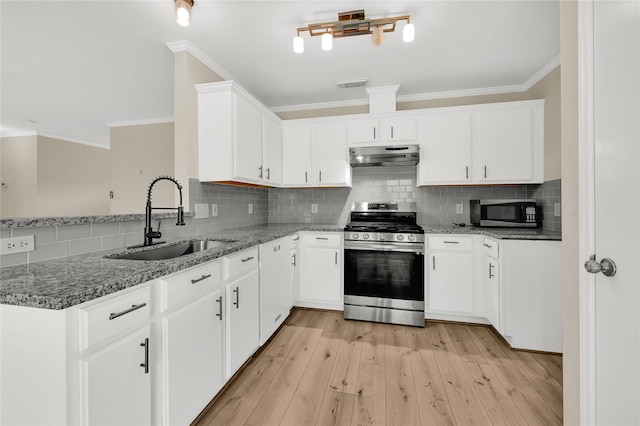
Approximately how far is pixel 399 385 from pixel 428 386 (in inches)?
7.4

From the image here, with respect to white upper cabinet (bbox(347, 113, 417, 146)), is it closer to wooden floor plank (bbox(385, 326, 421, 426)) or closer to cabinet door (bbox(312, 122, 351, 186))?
cabinet door (bbox(312, 122, 351, 186))

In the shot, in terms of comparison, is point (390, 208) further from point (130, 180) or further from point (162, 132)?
point (130, 180)

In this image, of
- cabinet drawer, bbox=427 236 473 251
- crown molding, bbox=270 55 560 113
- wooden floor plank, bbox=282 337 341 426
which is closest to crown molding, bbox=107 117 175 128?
crown molding, bbox=270 55 560 113

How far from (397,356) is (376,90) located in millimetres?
2749

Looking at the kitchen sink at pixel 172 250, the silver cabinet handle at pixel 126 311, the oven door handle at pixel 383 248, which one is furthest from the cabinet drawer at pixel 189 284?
the oven door handle at pixel 383 248

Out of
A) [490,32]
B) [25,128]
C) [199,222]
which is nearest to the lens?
[490,32]

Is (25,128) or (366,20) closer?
(366,20)

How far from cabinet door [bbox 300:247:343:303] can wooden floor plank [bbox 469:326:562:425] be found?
4.48ft

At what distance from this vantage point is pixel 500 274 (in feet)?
7.71

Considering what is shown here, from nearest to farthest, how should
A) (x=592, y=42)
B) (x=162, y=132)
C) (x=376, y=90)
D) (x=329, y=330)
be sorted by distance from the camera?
1. (x=592, y=42)
2. (x=329, y=330)
3. (x=376, y=90)
4. (x=162, y=132)

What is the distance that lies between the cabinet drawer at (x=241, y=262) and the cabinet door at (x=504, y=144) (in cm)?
246

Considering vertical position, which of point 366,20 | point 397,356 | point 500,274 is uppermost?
point 366,20

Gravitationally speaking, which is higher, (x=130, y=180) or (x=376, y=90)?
(x=376, y=90)

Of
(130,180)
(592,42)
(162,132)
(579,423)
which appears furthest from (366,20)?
(130,180)
